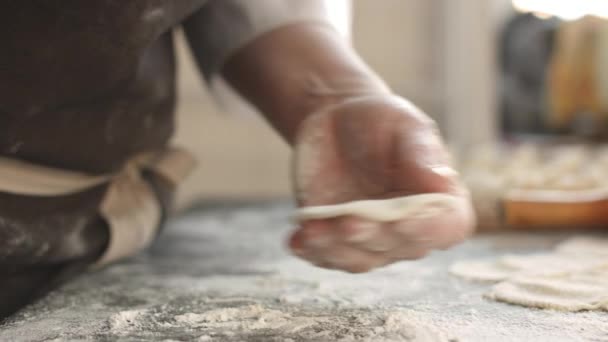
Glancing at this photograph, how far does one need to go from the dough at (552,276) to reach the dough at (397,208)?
0.13 m

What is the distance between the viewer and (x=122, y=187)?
712mm

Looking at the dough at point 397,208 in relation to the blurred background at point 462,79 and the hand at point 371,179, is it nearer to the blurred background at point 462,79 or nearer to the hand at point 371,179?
the hand at point 371,179

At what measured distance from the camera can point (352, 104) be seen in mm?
514

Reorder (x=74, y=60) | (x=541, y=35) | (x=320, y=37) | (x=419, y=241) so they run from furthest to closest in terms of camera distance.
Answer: (x=541, y=35), (x=320, y=37), (x=74, y=60), (x=419, y=241)

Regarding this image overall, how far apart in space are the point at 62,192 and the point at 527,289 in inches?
16.1

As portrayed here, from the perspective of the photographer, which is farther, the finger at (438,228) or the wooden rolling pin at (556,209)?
the wooden rolling pin at (556,209)

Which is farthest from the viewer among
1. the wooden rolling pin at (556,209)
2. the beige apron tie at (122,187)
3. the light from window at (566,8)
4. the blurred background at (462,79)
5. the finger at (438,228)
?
the light from window at (566,8)

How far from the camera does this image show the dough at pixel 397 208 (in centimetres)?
41

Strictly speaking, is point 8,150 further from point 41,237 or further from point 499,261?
point 499,261

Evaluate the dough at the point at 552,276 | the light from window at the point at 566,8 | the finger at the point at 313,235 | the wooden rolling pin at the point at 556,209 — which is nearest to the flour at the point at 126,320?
the finger at the point at 313,235

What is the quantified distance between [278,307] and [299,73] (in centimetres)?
23

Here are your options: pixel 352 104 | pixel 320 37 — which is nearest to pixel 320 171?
pixel 352 104

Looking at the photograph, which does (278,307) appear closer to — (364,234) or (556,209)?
(364,234)

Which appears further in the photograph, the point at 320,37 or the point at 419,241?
the point at 320,37
